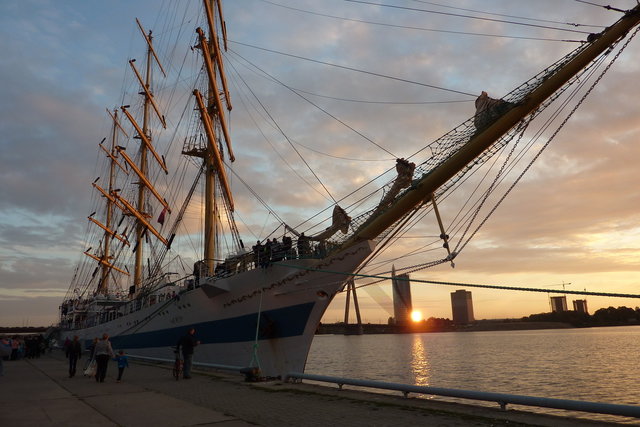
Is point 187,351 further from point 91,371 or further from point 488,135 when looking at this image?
point 488,135

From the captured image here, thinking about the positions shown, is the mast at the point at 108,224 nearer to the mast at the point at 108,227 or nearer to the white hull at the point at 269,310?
the mast at the point at 108,227

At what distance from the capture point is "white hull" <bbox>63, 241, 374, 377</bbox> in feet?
49.6

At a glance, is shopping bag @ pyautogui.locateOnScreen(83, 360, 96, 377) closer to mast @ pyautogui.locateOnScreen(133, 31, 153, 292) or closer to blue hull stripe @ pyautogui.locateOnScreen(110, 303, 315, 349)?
blue hull stripe @ pyautogui.locateOnScreen(110, 303, 315, 349)

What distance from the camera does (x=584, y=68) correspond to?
41.5 feet

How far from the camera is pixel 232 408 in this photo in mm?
7836

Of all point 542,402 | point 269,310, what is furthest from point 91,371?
point 542,402

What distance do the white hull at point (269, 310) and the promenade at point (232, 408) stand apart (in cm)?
408

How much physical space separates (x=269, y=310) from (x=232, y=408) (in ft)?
25.8

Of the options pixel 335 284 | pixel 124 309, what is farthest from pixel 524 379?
pixel 124 309

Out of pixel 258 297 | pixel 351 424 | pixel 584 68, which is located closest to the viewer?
pixel 351 424

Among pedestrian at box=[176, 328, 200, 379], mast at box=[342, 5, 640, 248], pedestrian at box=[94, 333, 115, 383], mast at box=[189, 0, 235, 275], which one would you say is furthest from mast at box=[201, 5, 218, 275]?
mast at box=[342, 5, 640, 248]

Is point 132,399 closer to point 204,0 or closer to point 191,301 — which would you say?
point 191,301

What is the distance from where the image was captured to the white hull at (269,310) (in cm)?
1512

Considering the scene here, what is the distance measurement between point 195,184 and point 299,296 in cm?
1275
